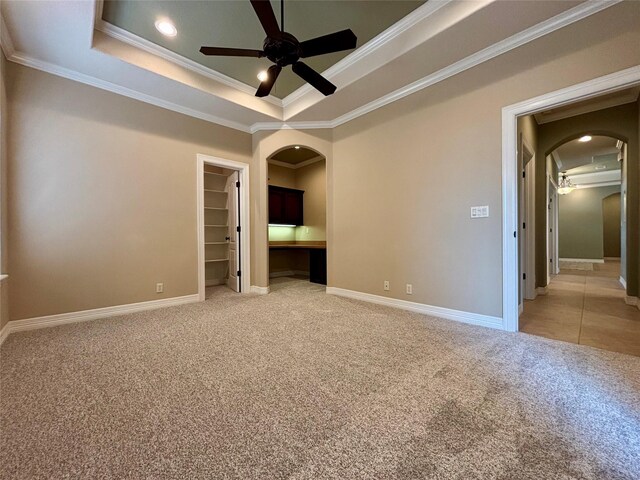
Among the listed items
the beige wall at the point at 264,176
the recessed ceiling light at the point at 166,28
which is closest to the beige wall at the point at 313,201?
the beige wall at the point at 264,176

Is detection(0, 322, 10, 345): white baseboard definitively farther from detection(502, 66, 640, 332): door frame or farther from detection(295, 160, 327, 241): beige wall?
detection(295, 160, 327, 241): beige wall

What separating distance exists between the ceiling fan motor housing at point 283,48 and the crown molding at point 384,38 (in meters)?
1.14

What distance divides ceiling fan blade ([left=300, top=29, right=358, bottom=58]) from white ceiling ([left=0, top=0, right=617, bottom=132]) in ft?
3.07

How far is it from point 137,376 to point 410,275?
2957mm

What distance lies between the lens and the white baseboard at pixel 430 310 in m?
2.75

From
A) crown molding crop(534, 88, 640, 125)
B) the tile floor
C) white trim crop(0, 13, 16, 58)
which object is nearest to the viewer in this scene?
white trim crop(0, 13, 16, 58)

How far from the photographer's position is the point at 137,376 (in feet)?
5.92

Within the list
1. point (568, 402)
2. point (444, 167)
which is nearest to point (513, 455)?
point (568, 402)

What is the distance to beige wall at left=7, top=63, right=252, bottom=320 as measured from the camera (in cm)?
277

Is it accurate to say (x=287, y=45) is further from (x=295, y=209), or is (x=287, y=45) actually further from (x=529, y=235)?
(x=295, y=209)

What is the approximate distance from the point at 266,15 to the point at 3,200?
3.07 meters

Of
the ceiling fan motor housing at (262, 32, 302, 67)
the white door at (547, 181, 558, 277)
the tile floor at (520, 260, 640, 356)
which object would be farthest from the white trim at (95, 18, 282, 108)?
the white door at (547, 181, 558, 277)

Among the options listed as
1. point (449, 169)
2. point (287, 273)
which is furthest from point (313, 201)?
point (449, 169)

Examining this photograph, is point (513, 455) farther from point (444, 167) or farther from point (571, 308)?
point (571, 308)
